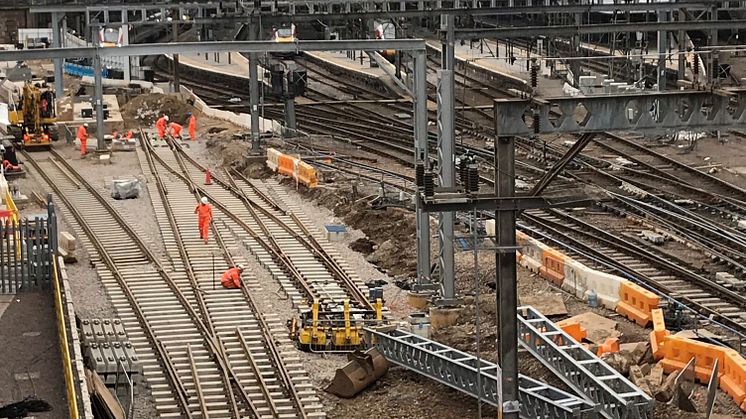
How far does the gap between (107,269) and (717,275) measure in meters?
10.7

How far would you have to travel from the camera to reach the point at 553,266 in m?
28.2

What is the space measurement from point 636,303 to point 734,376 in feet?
13.3

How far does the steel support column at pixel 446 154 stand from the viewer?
24094mm

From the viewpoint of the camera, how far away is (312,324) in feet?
81.5

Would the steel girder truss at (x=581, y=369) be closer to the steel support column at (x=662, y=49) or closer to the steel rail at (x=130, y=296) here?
the steel rail at (x=130, y=296)

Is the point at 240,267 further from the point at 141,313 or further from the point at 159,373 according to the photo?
the point at 159,373

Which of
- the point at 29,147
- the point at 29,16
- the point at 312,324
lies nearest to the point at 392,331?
the point at 312,324

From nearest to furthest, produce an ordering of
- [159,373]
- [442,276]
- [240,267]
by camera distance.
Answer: [159,373]
[442,276]
[240,267]

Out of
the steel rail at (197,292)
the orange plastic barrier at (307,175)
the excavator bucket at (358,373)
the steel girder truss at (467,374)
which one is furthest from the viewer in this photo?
the orange plastic barrier at (307,175)

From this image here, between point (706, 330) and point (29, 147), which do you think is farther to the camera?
point (29, 147)

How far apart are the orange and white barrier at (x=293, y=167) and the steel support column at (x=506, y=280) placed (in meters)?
19.7

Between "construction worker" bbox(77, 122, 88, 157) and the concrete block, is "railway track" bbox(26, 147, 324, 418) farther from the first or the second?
"construction worker" bbox(77, 122, 88, 157)

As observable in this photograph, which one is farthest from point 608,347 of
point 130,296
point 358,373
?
point 130,296

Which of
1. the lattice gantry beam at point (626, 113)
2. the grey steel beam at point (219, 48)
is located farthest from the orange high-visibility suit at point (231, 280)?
the lattice gantry beam at point (626, 113)
